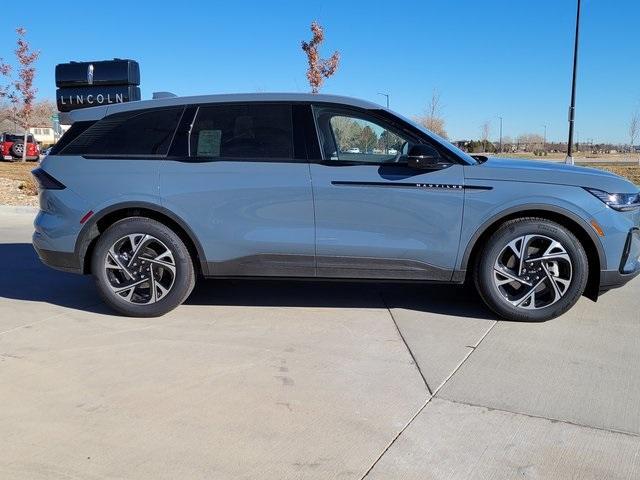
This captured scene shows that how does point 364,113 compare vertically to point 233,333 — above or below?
above

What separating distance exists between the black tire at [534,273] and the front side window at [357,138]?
1039 mm

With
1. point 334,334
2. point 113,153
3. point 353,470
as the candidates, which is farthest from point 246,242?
point 353,470

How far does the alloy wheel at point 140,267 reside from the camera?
4758mm

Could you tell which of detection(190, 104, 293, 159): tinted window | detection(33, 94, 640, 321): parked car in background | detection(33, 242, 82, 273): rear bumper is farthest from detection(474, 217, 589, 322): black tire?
detection(33, 242, 82, 273): rear bumper

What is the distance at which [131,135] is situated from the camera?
15.9ft

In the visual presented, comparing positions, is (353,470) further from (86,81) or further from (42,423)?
(86,81)

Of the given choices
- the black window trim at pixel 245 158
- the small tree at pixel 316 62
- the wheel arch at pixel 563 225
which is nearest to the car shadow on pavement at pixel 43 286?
the black window trim at pixel 245 158

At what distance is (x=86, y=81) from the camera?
9.94m

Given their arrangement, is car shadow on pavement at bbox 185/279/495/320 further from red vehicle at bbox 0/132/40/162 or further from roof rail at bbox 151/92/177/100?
red vehicle at bbox 0/132/40/162

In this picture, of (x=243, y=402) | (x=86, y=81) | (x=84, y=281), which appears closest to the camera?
(x=243, y=402)

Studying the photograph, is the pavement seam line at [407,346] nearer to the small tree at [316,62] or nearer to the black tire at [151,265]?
the black tire at [151,265]

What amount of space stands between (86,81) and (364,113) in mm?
7049

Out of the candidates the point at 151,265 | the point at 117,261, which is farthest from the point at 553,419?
the point at 117,261

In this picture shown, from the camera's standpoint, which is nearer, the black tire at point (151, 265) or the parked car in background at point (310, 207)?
the parked car in background at point (310, 207)
